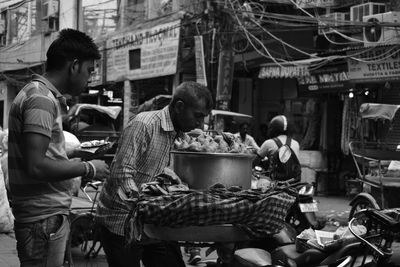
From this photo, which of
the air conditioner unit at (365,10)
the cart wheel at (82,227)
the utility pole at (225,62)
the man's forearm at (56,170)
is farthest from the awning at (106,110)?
the man's forearm at (56,170)

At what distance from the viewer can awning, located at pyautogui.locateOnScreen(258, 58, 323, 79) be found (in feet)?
50.2

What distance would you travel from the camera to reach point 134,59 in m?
22.5

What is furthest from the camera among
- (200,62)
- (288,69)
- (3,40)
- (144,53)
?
(3,40)

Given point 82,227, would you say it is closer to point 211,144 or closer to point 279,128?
point 279,128

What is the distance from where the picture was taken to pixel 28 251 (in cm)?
316

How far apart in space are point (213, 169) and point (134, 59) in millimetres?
19393

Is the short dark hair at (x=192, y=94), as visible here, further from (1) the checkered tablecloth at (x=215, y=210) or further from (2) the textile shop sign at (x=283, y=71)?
(2) the textile shop sign at (x=283, y=71)

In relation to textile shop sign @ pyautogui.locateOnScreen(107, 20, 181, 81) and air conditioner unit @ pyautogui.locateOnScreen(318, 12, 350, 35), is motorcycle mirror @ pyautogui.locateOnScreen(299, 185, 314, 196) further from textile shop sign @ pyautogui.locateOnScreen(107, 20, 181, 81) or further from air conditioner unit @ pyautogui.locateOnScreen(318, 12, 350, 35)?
textile shop sign @ pyautogui.locateOnScreen(107, 20, 181, 81)

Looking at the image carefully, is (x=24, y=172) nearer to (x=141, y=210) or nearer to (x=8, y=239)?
(x=141, y=210)

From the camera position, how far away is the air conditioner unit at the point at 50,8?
3027cm

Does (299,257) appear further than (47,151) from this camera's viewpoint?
Yes

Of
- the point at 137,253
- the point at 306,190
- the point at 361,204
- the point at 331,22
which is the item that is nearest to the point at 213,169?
the point at 137,253

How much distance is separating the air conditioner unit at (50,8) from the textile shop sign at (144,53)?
717cm

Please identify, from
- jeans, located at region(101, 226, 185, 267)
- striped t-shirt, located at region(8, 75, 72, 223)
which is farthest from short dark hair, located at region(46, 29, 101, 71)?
jeans, located at region(101, 226, 185, 267)
